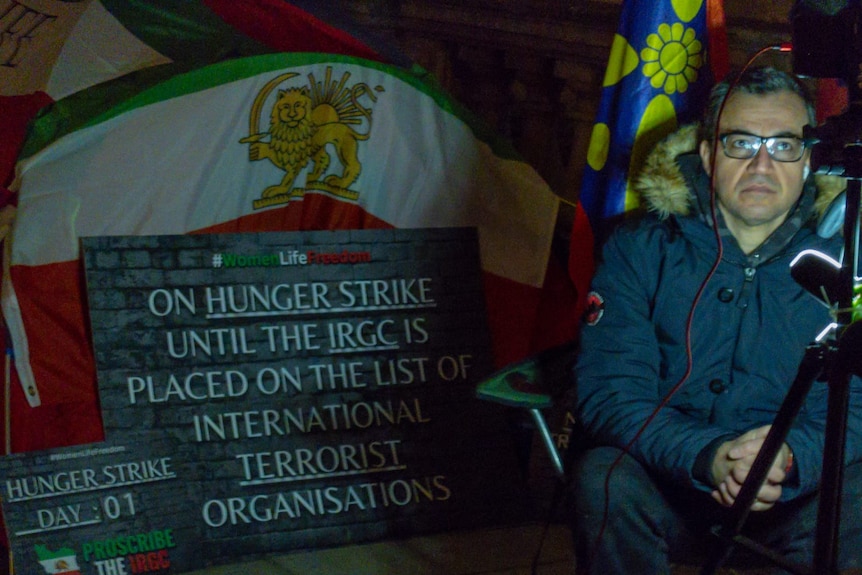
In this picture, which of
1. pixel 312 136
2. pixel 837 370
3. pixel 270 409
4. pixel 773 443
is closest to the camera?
pixel 837 370

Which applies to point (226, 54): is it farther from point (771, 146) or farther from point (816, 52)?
point (816, 52)

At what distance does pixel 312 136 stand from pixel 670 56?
3.66 ft

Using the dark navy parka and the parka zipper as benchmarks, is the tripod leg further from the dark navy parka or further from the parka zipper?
the parka zipper

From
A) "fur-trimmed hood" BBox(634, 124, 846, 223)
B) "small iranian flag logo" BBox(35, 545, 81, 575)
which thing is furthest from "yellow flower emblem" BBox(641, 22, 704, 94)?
"small iranian flag logo" BBox(35, 545, 81, 575)

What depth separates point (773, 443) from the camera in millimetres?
1962

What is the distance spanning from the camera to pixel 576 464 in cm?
228

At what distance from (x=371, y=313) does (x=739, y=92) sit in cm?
138

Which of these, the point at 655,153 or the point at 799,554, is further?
the point at 655,153

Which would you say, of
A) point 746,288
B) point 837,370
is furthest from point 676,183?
point 837,370

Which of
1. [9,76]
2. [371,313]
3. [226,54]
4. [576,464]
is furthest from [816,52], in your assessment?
[9,76]

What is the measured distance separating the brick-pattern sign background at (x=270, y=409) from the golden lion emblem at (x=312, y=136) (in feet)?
0.62

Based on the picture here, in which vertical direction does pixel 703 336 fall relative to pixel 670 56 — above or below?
below

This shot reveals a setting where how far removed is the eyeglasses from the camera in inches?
93.0

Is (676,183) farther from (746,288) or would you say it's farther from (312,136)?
(312,136)
